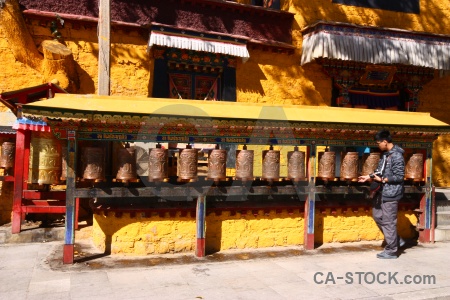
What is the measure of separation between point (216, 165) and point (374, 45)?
6.63 m

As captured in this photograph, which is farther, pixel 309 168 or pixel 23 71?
pixel 23 71

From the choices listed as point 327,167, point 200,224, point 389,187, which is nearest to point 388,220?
point 389,187

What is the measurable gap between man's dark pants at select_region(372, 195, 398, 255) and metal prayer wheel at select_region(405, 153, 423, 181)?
42.5 inches

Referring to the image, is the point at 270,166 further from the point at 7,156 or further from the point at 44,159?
the point at 7,156

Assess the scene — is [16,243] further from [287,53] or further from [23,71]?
[287,53]

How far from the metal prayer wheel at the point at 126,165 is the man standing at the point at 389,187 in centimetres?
389

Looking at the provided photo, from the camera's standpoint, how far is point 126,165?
575 cm

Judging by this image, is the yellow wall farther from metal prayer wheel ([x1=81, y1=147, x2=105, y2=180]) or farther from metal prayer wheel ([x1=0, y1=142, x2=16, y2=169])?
metal prayer wheel ([x1=0, y1=142, x2=16, y2=169])

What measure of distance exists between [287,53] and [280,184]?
514 cm

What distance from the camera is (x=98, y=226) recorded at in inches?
242

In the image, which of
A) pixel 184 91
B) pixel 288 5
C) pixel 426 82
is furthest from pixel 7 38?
pixel 426 82

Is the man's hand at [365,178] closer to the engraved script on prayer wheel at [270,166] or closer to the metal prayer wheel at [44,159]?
the engraved script on prayer wheel at [270,166]

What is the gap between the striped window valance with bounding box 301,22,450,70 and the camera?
9992mm

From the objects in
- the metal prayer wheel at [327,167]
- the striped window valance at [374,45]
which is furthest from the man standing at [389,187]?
the striped window valance at [374,45]
